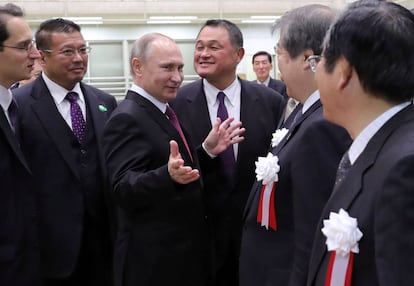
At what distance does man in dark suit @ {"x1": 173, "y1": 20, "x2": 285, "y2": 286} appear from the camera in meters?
2.90

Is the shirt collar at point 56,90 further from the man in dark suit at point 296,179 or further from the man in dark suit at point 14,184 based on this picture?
the man in dark suit at point 296,179

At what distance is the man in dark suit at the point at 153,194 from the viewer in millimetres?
2291

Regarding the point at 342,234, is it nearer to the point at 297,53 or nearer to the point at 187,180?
the point at 297,53

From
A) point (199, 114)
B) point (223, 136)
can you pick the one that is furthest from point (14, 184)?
point (199, 114)

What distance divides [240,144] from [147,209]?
2.77 feet

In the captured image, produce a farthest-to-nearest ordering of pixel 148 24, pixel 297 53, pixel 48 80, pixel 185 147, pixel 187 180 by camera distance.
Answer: pixel 148 24 → pixel 48 80 → pixel 185 147 → pixel 187 180 → pixel 297 53

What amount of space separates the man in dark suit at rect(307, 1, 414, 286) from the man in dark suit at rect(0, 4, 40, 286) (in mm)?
1609

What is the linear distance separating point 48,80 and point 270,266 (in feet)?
5.82

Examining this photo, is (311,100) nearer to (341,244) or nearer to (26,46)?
(341,244)

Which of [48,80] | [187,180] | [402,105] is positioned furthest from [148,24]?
[402,105]

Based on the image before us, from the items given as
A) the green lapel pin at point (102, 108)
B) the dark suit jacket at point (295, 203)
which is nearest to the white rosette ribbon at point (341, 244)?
the dark suit jacket at point (295, 203)

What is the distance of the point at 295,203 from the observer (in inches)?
68.0

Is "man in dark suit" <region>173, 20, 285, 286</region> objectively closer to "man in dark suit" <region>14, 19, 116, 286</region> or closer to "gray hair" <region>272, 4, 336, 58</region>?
"man in dark suit" <region>14, 19, 116, 286</region>

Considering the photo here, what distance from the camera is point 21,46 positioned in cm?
258
